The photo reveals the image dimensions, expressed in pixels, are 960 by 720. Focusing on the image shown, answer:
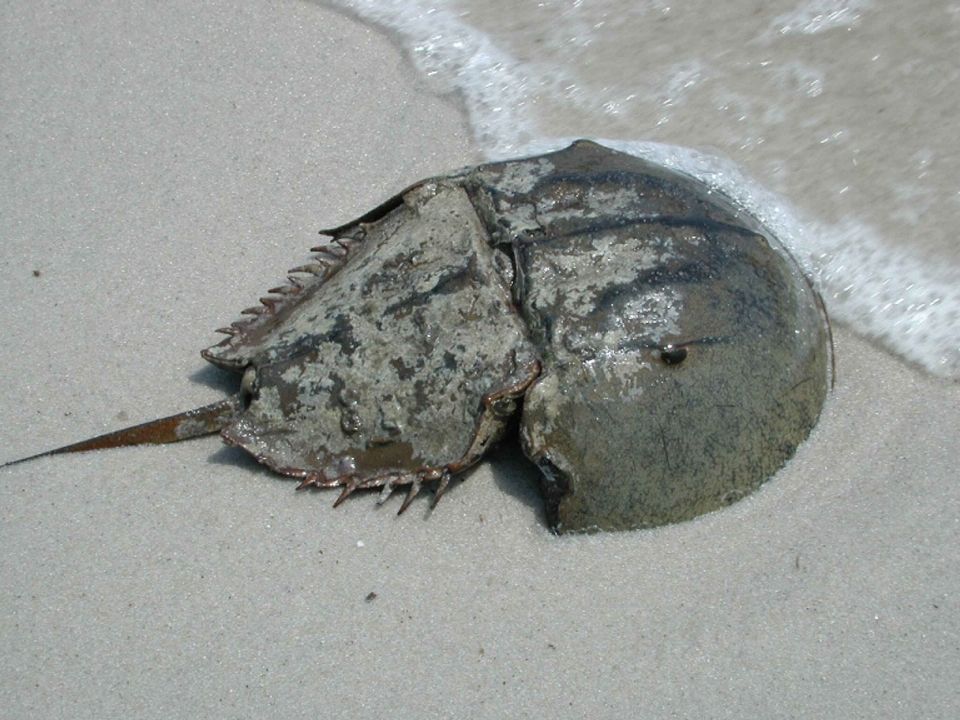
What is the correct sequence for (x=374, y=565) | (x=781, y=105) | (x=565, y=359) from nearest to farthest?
(x=565, y=359) < (x=374, y=565) < (x=781, y=105)

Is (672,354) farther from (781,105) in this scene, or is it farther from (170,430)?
(781,105)

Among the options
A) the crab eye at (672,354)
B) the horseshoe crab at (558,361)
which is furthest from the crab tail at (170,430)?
the crab eye at (672,354)

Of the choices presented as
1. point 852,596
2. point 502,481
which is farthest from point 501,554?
point 852,596

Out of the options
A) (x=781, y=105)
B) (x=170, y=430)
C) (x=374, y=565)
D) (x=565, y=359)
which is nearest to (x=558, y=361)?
(x=565, y=359)

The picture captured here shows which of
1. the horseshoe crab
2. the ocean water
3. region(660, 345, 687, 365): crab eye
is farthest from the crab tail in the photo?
the ocean water

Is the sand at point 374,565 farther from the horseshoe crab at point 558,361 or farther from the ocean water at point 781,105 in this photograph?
the ocean water at point 781,105

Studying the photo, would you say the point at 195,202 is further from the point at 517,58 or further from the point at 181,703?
the point at 181,703
